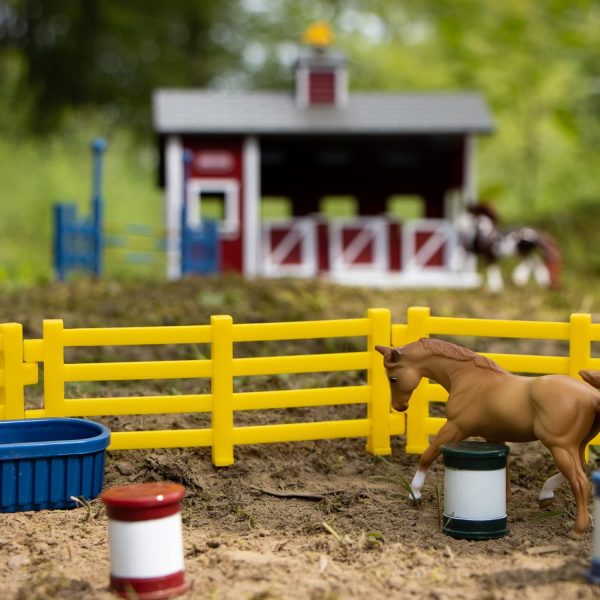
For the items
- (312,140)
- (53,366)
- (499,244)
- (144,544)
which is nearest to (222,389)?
(53,366)

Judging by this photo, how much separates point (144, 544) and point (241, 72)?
24894 millimetres

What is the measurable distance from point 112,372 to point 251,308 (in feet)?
18.7

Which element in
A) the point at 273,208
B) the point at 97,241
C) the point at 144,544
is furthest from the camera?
the point at 273,208

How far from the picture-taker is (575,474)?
17.7 ft

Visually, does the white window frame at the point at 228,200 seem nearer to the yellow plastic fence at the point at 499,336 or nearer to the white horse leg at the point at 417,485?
the yellow plastic fence at the point at 499,336

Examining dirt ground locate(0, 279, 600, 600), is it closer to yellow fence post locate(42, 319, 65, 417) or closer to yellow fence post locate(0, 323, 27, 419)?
yellow fence post locate(42, 319, 65, 417)

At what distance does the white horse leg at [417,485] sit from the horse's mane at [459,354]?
2.46 ft

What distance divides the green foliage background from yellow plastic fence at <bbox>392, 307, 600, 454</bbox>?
16.2 metres

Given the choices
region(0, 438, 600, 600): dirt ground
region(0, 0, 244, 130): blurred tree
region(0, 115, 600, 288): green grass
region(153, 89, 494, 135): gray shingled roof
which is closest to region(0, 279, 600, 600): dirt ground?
region(0, 438, 600, 600): dirt ground

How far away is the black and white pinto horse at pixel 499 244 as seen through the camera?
56.9 feet

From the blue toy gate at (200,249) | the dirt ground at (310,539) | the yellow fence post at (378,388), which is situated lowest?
the dirt ground at (310,539)

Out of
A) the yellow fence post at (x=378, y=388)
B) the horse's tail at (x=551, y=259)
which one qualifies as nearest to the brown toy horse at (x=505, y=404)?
the yellow fence post at (x=378, y=388)

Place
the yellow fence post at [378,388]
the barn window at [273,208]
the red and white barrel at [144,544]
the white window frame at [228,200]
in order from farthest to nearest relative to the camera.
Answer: the barn window at [273,208]
the white window frame at [228,200]
the yellow fence post at [378,388]
the red and white barrel at [144,544]

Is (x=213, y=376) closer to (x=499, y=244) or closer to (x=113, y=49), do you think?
(x=499, y=244)
